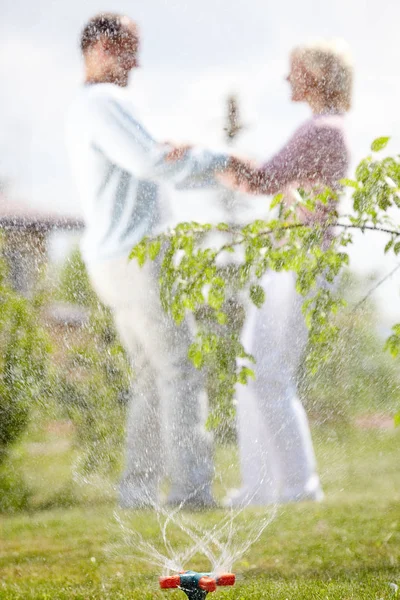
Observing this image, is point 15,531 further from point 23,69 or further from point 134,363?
point 23,69

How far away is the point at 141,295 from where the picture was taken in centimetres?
325

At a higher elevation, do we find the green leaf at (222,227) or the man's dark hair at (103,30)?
the man's dark hair at (103,30)

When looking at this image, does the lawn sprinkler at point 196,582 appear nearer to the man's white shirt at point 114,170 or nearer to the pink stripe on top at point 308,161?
the man's white shirt at point 114,170

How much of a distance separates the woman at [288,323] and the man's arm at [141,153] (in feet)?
0.21

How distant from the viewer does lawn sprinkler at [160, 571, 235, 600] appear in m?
2.47

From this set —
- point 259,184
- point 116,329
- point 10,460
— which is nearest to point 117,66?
point 259,184

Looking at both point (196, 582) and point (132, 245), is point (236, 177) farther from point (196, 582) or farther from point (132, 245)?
point (196, 582)

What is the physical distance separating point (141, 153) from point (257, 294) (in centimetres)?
52

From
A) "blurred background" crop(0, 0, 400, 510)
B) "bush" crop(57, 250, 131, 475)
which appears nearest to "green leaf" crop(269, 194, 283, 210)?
"blurred background" crop(0, 0, 400, 510)

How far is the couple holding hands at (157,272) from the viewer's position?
10.6 feet

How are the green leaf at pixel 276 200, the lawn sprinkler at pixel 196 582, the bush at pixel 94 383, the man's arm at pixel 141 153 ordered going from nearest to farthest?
the lawn sprinkler at pixel 196 582 → the green leaf at pixel 276 200 → the man's arm at pixel 141 153 → the bush at pixel 94 383

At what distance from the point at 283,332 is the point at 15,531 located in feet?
3.32

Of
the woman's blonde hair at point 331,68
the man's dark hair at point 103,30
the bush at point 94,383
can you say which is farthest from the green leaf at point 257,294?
the man's dark hair at point 103,30

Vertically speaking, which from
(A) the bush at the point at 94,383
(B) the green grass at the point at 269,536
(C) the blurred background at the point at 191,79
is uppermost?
(C) the blurred background at the point at 191,79
